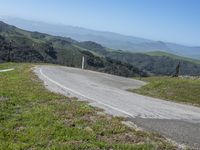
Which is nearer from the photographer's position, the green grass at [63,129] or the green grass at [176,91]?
the green grass at [63,129]

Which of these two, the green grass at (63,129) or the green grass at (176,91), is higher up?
the green grass at (63,129)

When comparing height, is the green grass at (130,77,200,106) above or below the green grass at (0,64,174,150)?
below

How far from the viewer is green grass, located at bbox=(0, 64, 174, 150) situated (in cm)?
837

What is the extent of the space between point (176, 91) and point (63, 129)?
40.2ft

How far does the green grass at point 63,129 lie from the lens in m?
8.37

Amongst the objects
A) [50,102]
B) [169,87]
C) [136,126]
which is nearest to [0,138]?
[136,126]

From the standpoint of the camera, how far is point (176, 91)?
2083cm

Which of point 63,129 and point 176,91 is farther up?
point 63,129

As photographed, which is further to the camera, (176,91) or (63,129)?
(176,91)

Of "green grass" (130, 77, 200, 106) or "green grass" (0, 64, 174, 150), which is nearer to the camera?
"green grass" (0, 64, 174, 150)

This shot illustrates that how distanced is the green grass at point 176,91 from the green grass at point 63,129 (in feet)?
23.3

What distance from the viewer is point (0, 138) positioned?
8.77 metres

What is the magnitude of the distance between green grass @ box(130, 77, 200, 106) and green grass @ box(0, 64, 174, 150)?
709 cm

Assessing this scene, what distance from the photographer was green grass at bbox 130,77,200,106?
19436 millimetres
